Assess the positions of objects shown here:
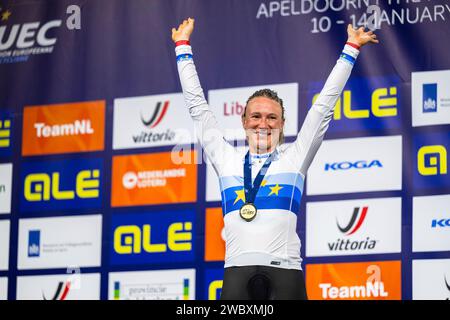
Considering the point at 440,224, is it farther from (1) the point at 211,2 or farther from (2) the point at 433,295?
(1) the point at 211,2

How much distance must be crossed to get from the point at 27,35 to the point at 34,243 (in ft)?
4.31

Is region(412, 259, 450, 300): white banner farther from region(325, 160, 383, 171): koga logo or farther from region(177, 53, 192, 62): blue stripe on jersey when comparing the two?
region(177, 53, 192, 62): blue stripe on jersey

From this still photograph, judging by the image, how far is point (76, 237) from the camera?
641 cm

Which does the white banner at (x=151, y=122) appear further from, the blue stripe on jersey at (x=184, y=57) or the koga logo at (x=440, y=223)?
the blue stripe on jersey at (x=184, y=57)

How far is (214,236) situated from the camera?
6.06 meters

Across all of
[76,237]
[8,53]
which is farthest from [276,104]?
[8,53]

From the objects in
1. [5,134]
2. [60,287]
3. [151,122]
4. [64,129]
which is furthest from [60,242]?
[151,122]

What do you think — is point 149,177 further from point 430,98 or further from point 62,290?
point 430,98

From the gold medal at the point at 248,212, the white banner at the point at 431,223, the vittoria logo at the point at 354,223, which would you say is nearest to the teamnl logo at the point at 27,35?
the vittoria logo at the point at 354,223

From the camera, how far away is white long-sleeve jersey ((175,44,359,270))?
427 centimetres

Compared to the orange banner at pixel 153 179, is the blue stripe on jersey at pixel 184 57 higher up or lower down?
higher up

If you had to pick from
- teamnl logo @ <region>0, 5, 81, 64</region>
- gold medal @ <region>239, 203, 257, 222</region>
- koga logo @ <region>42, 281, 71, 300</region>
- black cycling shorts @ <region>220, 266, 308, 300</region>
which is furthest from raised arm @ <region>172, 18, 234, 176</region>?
teamnl logo @ <region>0, 5, 81, 64</region>

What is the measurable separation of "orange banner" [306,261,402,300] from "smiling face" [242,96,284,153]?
1452 mm

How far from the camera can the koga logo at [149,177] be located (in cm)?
621
